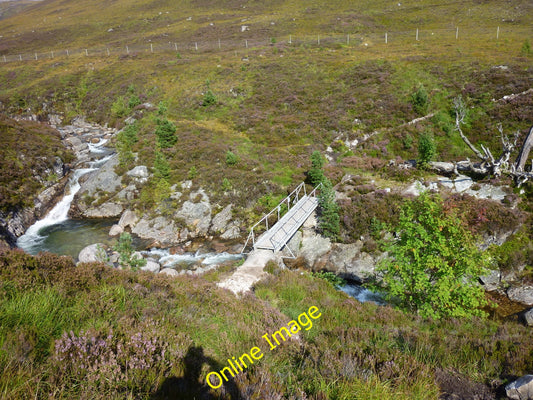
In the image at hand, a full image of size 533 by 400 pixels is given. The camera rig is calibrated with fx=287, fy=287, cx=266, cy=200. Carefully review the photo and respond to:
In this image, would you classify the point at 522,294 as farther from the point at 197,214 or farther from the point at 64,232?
the point at 64,232

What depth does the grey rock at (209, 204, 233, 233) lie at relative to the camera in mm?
22016

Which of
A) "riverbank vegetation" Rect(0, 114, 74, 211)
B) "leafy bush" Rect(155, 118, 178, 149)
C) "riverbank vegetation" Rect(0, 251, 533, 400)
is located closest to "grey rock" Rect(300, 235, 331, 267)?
"riverbank vegetation" Rect(0, 251, 533, 400)

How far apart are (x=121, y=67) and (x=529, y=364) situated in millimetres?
71466

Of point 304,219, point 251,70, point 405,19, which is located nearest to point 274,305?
point 304,219

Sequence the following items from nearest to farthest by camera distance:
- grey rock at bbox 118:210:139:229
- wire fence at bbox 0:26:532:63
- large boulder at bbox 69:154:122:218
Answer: grey rock at bbox 118:210:139:229, large boulder at bbox 69:154:122:218, wire fence at bbox 0:26:532:63

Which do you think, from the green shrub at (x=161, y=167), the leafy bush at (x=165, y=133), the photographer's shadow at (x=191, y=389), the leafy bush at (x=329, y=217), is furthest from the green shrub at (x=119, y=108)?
the photographer's shadow at (x=191, y=389)

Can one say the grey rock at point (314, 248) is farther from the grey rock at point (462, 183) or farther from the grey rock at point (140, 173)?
Result: the grey rock at point (140, 173)

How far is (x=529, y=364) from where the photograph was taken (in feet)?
17.1

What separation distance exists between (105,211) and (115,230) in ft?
11.5

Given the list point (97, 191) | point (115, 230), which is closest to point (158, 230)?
point (115, 230)

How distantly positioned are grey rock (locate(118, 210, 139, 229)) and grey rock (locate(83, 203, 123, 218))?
1529 mm

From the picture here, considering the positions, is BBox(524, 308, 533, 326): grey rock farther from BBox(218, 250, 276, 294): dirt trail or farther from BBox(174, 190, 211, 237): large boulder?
BBox(174, 190, 211, 237): large boulder

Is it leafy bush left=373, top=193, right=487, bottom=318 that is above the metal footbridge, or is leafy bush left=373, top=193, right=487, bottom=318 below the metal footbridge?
above

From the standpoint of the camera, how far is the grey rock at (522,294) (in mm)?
13648
